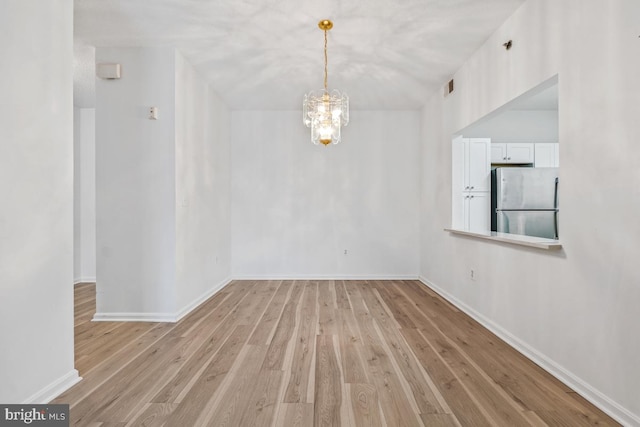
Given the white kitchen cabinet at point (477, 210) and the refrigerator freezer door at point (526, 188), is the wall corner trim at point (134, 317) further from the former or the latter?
the refrigerator freezer door at point (526, 188)

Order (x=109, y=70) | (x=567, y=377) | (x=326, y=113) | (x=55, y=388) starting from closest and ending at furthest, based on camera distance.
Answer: (x=55, y=388), (x=567, y=377), (x=326, y=113), (x=109, y=70)

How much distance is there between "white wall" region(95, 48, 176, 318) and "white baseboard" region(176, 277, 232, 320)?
0.17 meters

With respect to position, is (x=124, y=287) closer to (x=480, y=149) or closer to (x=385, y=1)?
(x=385, y=1)

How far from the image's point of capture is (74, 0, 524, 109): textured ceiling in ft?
9.78

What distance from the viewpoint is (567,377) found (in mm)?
2307

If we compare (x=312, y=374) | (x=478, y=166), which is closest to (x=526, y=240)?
(x=312, y=374)

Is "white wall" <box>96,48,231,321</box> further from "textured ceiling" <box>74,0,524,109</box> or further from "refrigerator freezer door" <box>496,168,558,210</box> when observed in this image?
"refrigerator freezer door" <box>496,168,558,210</box>

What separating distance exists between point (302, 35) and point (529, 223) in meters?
3.66

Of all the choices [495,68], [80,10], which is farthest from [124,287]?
[495,68]

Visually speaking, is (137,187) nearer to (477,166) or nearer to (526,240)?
(526,240)

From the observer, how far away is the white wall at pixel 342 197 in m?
5.99

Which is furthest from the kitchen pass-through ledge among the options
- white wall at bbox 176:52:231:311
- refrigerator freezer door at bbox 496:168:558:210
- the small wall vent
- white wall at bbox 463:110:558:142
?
the small wall vent

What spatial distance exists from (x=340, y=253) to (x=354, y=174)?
1371mm

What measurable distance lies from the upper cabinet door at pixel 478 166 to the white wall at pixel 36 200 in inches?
186
